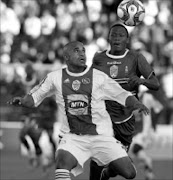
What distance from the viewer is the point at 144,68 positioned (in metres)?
10.9

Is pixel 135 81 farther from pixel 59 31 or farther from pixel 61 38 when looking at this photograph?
pixel 59 31

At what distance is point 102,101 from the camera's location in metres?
9.88

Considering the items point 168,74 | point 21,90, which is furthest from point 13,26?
point 21,90

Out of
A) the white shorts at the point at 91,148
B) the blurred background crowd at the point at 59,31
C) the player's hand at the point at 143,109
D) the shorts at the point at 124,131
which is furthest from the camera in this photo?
the blurred background crowd at the point at 59,31

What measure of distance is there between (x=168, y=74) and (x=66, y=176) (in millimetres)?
13880

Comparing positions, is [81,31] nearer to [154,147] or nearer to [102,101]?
[154,147]

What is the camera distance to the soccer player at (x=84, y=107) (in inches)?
378

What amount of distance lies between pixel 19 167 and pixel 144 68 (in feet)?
27.0

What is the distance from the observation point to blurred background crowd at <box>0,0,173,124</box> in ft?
82.8

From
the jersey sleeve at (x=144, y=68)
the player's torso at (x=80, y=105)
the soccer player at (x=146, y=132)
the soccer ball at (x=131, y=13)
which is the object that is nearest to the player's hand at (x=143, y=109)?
the player's torso at (x=80, y=105)

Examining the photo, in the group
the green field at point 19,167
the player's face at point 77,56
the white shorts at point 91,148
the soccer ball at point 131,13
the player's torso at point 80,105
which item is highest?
the soccer ball at point 131,13

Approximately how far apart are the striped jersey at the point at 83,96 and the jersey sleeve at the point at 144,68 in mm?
1127

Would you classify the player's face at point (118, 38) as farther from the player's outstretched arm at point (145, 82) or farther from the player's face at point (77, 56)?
the player's face at point (77, 56)

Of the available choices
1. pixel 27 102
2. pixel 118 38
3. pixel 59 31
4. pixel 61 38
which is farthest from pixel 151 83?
pixel 59 31
